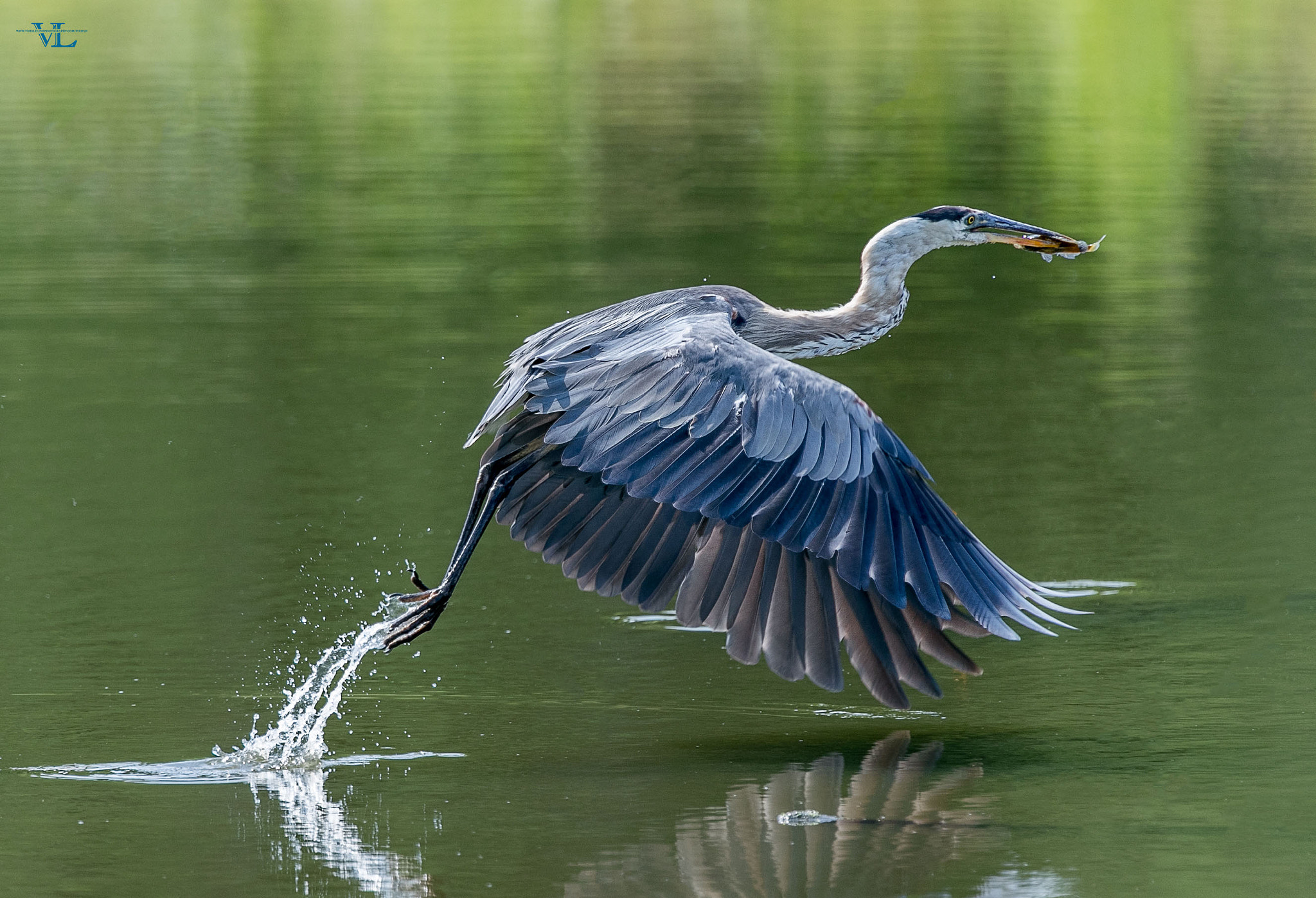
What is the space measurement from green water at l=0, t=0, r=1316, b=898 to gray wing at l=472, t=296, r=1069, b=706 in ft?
1.52

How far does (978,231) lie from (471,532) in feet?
8.64

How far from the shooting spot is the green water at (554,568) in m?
6.27

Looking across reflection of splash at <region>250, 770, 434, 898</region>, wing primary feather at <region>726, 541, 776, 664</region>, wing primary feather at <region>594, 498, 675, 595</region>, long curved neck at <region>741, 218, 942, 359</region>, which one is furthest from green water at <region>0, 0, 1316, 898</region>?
long curved neck at <region>741, 218, 942, 359</region>

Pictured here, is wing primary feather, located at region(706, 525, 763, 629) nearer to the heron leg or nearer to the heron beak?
the heron leg

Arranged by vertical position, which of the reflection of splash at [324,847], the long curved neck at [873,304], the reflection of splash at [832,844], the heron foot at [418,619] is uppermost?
the long curved neck at [873,304]

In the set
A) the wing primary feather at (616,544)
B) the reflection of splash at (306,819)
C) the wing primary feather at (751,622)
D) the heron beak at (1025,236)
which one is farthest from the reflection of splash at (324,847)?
the heron beak at (1025,236)

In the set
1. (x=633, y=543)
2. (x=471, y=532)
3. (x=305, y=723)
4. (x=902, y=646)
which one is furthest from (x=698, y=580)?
(x=305, y=723)

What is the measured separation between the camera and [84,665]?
8.00 metres

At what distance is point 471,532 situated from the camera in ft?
24.8

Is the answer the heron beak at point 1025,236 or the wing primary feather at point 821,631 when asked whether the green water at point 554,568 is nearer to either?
the wing primary feather at point 821,631

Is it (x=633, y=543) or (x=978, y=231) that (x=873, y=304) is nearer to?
(x=978, y=231)

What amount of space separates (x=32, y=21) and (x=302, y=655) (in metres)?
37.3

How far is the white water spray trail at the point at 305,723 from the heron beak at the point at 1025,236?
3034 millimetres

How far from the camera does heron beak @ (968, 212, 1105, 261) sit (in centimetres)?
866
